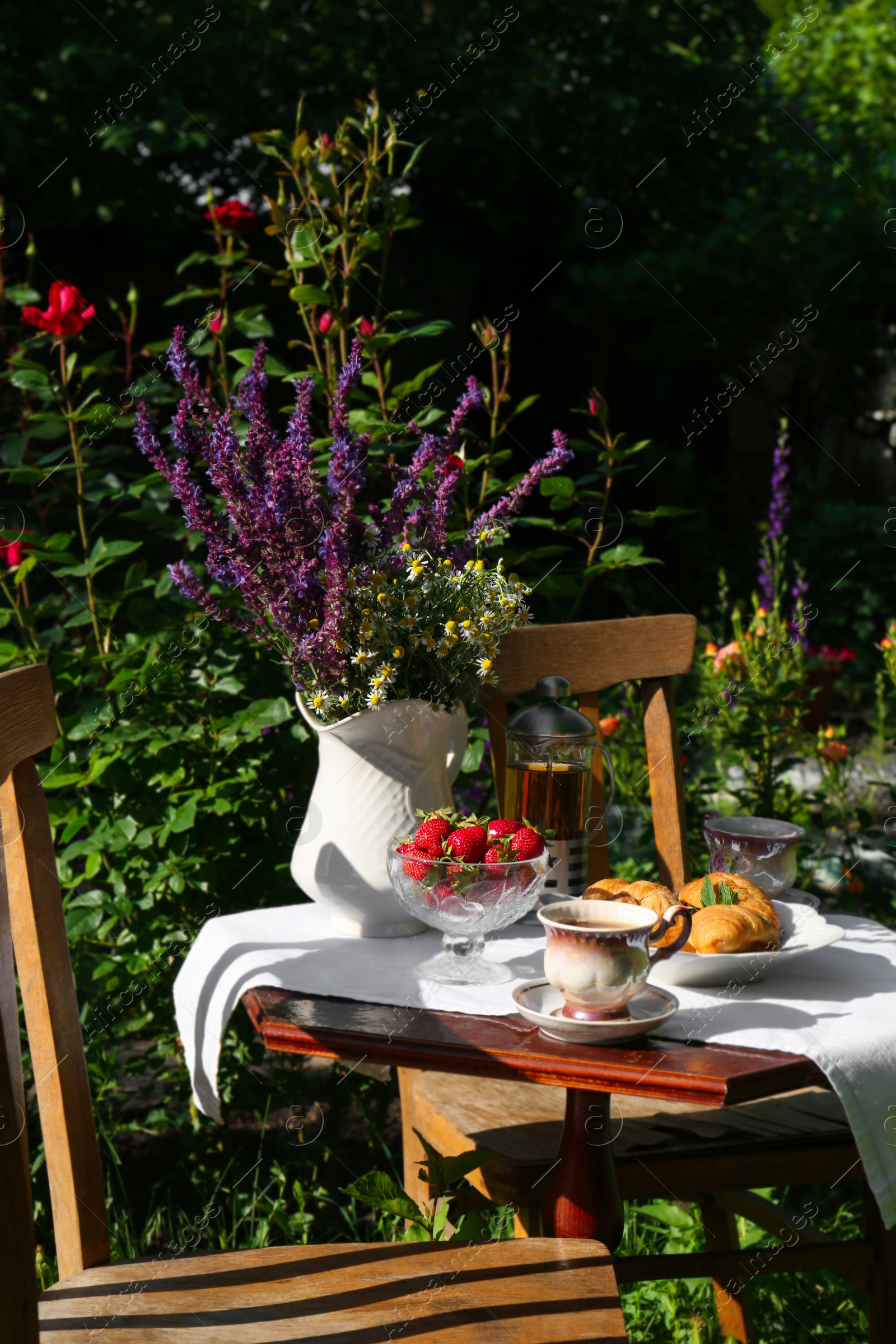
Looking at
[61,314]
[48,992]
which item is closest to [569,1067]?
[48,992]

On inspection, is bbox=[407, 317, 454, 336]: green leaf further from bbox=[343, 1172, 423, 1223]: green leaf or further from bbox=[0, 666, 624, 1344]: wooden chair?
bbox=[343, 1172, 423, 1223]: green leaf

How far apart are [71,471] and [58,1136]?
1.62 metres

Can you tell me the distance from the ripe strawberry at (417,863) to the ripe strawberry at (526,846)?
87mm

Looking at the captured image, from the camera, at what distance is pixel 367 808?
1.38 m

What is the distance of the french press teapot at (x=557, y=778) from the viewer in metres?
1.45

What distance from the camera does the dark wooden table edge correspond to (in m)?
0.97

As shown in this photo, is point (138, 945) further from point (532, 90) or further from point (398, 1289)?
point (532, 90)

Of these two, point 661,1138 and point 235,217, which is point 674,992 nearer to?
point 661,1138

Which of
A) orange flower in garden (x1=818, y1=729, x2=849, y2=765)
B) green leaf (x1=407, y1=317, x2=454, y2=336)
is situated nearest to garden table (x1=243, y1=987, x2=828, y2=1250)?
green leaf (x1=407, y1=317, x2=454, y2=336)

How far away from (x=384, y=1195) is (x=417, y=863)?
0.35 m

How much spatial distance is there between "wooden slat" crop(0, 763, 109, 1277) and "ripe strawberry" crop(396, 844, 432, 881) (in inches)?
15.2

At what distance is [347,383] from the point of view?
1.44 meters

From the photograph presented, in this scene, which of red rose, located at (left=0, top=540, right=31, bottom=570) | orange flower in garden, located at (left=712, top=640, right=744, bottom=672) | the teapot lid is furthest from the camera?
orange flower in garden, located at (left=712, top=640, right=744, bottom=672)

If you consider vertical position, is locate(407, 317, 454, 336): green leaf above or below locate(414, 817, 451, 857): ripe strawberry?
above
